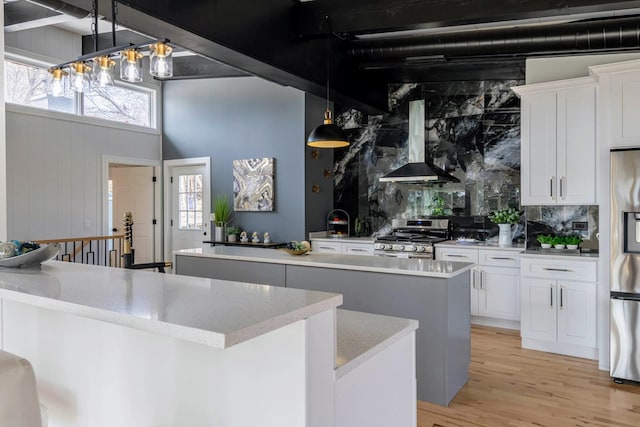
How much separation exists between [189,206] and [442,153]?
395 cm

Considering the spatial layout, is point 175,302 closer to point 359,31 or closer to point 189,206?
point 359,31

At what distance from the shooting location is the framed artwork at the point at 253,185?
640cm


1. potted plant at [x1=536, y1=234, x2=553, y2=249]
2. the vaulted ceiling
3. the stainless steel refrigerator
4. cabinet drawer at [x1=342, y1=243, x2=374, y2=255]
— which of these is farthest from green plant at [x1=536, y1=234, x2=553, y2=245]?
cabinet drawer at [x1=342, y1=243, x2=374, y2=255]

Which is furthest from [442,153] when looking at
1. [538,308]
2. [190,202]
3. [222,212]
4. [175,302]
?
[175,302]

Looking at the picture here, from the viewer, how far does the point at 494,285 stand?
16.1ft

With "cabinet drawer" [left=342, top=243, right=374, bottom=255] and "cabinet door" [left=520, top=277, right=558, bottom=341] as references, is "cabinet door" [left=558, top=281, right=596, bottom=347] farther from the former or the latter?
"cabinet drawer" [left=342, top=243, right=374, bottom=255]

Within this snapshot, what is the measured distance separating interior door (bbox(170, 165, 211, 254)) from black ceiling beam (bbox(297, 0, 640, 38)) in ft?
12.1

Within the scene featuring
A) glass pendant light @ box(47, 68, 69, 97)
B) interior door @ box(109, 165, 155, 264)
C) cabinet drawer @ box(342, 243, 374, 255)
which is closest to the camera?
glass pendant light @ box(47, 68, 69, 97)

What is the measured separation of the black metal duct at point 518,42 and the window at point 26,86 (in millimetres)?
3761

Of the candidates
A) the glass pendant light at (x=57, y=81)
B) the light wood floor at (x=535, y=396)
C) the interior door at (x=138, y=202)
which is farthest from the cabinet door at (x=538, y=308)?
the interior door at (x=138, y=202)

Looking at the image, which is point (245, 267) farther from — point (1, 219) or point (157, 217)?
point (157, 217)

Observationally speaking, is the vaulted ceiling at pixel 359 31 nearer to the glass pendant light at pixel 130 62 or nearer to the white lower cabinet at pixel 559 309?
the glass pendant light at pixel 130 62

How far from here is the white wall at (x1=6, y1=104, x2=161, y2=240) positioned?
551 centimetres

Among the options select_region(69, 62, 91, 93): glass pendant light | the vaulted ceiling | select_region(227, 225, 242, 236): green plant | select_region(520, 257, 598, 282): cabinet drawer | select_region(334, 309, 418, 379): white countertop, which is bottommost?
select_region(520, 257, 598, 282): cabinet drawer
